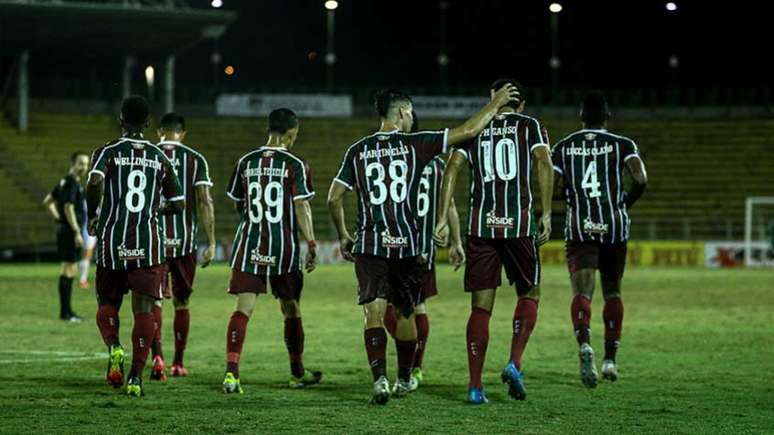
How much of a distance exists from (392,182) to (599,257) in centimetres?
238

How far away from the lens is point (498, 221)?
376 inches

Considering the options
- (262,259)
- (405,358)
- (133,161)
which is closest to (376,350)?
(405,358)

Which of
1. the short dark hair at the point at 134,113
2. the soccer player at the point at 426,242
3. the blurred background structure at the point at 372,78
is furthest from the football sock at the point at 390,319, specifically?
the blurred background structure at the point at 372,78

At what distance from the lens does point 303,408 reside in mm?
8867

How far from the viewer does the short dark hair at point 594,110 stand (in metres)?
10.7

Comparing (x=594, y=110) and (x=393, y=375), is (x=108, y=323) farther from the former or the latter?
(x=594, y=110)

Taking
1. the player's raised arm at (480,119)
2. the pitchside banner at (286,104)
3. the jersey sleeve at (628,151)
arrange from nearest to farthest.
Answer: the player's raised arm at (480,119)
the jersey sleeve at (628,151)
the pitchside banner at (286,104)

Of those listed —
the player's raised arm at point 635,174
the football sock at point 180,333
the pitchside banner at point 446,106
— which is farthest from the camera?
the pitchside banner at point 446,106

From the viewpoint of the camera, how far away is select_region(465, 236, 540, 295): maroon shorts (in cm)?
951

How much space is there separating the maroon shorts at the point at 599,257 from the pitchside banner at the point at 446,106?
129ft

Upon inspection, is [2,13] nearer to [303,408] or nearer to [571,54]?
[303,408]

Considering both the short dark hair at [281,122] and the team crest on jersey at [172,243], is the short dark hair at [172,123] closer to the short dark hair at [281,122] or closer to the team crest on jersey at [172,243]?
the team crest on jersey at [172,243]

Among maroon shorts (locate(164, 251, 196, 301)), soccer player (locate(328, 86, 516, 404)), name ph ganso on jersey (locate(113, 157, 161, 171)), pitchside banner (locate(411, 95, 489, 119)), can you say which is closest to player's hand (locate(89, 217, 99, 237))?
name ph ganso on jersey (locate(113, 157, 161, 171))

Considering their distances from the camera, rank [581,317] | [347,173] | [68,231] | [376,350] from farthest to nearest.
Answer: [68,231] → [581,317] → [347,173] → [376,350]
